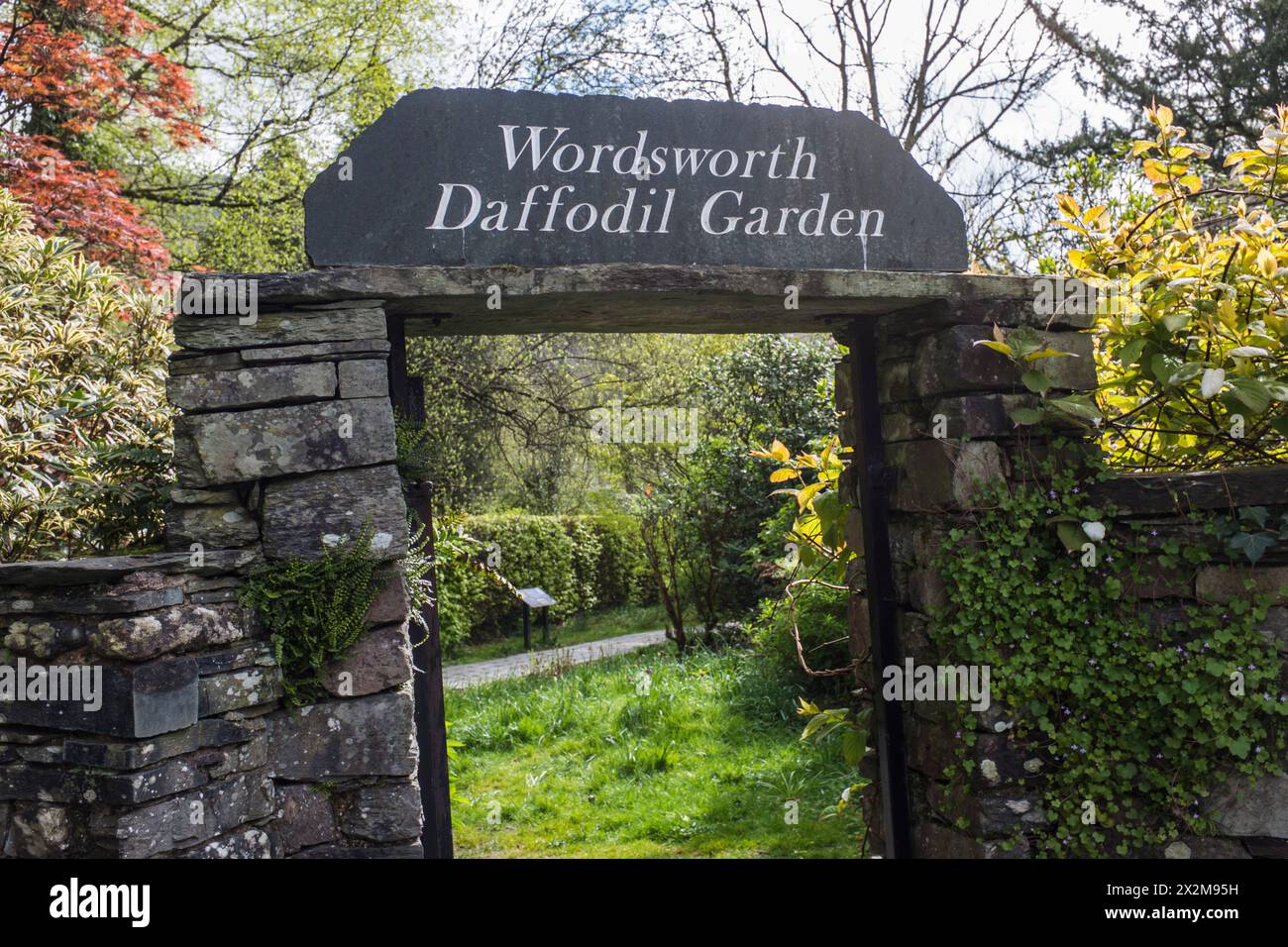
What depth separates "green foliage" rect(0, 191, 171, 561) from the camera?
3168 millimetres

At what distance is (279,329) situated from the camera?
2758 millimetres

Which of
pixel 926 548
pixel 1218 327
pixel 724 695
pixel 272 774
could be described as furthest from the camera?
pixel 724 695

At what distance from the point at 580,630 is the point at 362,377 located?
9431 millimetres

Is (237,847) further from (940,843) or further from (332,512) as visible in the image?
(940,843)

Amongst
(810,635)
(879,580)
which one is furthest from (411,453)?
(810,635)

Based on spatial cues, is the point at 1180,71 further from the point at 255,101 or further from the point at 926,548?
the point at 926,548

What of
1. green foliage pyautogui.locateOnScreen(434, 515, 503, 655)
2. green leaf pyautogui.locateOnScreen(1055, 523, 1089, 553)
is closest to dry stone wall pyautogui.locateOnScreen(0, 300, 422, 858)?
green leaf pyautogui.locateOnScreen(1055, 523, 1089, 553)

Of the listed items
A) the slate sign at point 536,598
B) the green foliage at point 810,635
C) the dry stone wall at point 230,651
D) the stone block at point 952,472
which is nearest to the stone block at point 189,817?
the dry stone wall at point 230,651

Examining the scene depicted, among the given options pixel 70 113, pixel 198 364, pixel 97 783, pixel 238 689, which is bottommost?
pixel 97 783

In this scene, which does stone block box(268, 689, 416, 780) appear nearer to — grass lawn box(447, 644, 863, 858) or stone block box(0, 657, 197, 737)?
stone block box(0, 657, 197, 737)

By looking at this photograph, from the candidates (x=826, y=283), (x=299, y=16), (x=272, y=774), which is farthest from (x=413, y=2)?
(x=272, y=774)

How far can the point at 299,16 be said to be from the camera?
10023 mm

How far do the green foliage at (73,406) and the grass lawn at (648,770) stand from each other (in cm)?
247
